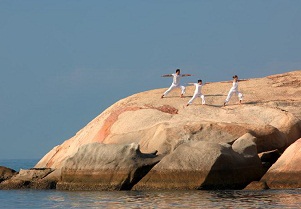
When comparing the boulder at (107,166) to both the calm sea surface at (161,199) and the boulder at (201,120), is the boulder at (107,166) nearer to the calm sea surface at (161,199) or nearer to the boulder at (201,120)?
the calm sea surface at (161,199)

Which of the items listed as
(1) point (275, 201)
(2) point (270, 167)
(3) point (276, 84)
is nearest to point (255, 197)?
(1) point (275, 201)

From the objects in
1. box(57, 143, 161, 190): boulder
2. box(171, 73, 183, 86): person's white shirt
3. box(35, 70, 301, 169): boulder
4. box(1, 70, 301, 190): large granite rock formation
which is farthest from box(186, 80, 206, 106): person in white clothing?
box(57, 143, 161, 190): boulder

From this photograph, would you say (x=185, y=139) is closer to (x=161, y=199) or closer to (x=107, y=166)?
(x=107, y=166)

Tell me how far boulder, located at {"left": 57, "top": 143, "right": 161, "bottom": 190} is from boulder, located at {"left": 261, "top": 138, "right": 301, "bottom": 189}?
3956 millimetres

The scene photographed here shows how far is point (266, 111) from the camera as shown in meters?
36.7

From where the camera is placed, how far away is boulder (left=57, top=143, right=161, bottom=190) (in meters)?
31.8

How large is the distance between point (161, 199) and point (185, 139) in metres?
5.88

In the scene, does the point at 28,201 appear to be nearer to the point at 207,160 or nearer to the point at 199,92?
the point at 207,160

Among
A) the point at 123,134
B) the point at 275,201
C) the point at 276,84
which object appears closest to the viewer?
the point at 275,201

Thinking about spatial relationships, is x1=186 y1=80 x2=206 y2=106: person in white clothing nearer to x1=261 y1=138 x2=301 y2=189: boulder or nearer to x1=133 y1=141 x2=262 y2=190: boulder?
x1=133 y1=141 x2=262 y2=190: boulder

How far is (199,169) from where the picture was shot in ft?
99.8

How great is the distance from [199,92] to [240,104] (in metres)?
1.74

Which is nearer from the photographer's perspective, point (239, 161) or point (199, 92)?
point (239, 161)

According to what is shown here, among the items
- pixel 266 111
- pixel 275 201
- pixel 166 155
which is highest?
pixel 266 111
